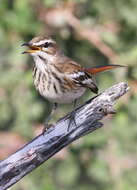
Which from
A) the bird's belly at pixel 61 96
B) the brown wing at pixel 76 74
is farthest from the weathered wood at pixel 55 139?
the brown wing at pixel 76 74

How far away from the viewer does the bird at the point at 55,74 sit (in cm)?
647

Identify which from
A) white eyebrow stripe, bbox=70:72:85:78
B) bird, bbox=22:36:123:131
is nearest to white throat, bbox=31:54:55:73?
bird, bbox=22:36:123:131

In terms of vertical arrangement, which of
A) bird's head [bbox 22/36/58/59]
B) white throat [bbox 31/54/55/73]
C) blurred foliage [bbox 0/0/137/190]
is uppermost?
bird's head [bbox 22/36/58/59]

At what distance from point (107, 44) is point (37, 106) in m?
0.93

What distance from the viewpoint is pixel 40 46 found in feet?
21.3

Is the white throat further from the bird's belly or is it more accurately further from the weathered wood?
the weathered wood

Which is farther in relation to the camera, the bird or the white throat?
the white throat

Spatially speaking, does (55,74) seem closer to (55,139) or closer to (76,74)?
(76,74)

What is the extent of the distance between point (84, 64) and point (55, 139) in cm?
255

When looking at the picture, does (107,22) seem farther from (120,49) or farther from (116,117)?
(116,117)

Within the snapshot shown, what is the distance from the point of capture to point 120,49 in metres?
7.97

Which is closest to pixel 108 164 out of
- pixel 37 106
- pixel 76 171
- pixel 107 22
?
pixel 76 171

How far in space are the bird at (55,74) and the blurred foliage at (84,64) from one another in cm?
100

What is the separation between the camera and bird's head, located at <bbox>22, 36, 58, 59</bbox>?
6.43 meters
